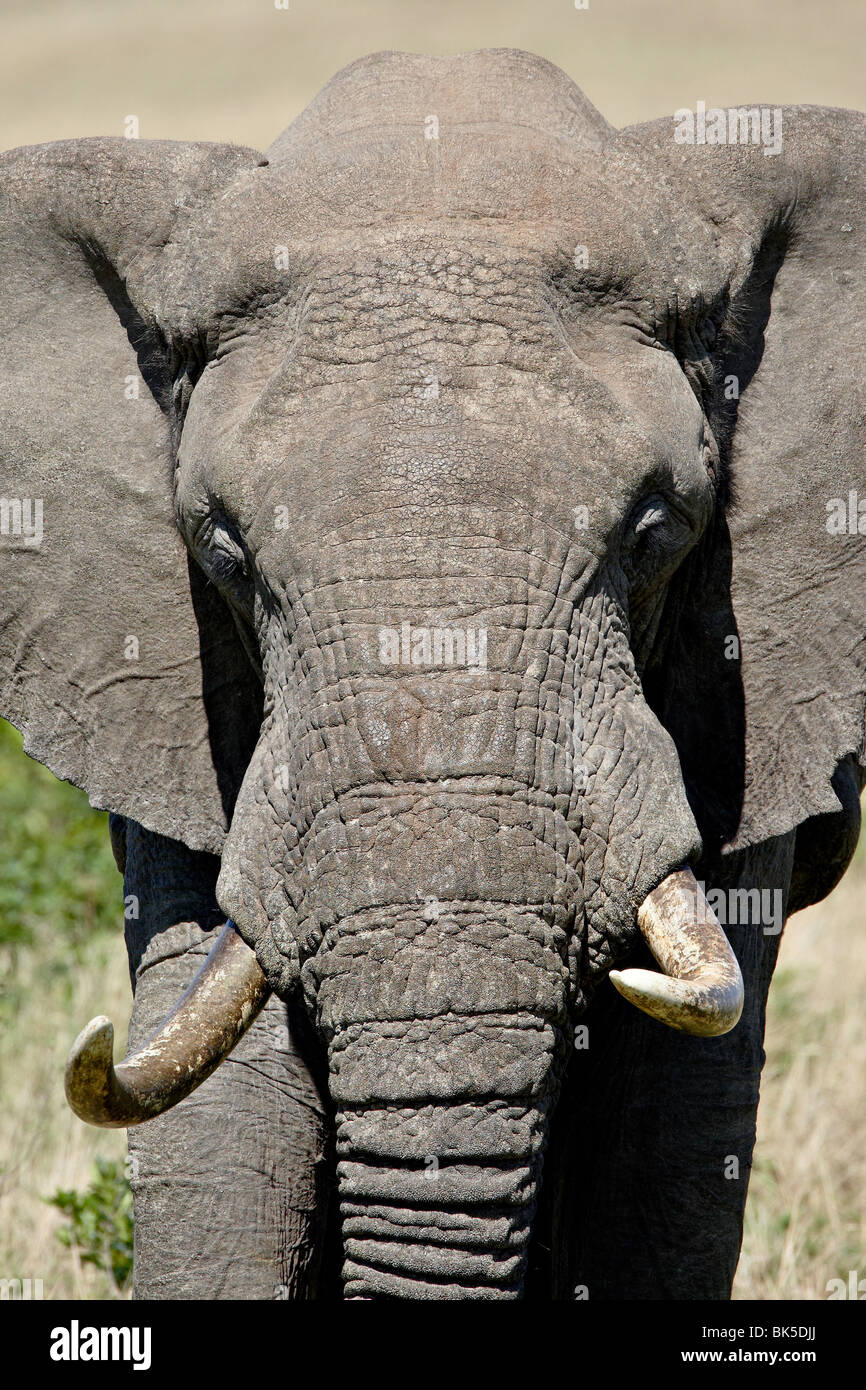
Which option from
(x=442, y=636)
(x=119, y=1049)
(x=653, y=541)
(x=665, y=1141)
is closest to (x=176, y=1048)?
(x=442, y=636)

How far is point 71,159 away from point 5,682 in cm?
105

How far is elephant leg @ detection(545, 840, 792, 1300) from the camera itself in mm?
4020

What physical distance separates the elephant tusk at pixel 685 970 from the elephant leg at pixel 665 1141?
1024mm

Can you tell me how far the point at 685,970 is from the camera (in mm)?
2846

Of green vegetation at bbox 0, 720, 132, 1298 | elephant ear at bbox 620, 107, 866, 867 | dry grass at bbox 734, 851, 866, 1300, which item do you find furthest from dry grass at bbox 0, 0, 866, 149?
elephant ear at bbox 620, 107, 866, 867

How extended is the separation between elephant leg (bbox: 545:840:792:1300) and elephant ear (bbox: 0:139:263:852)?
1.01 m

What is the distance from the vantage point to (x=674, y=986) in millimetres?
2725

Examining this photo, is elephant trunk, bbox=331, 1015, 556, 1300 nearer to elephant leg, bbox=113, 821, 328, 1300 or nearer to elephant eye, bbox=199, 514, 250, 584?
elephant leg, bbox=113, 821, 328, 1300

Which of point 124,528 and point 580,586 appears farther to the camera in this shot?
point 124,528

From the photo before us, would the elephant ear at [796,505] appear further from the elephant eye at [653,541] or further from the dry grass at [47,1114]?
the dry grass at [47,1114]

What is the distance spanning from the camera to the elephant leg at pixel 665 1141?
4020 mm

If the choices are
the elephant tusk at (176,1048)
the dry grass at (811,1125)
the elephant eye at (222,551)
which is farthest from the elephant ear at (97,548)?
the dry grass at (811,1125)

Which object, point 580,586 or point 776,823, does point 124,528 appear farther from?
point 776,823
